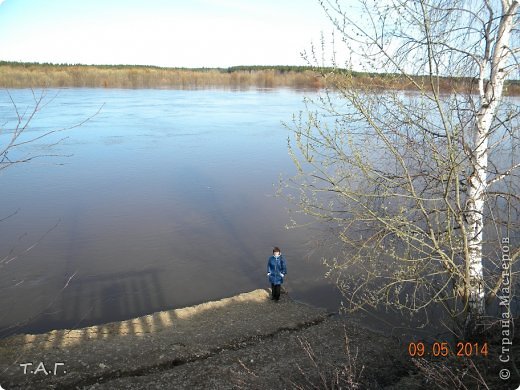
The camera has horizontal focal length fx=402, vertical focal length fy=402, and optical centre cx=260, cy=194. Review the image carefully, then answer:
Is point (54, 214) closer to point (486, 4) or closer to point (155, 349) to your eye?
point (155, 349)

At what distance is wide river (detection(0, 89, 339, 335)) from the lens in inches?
325

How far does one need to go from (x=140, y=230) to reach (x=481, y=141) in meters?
8.96

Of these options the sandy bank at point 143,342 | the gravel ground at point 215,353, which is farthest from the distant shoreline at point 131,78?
the gravel ground at point 215,353

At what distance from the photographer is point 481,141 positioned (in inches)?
175

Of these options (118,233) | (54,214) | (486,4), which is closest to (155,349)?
(118,233)
